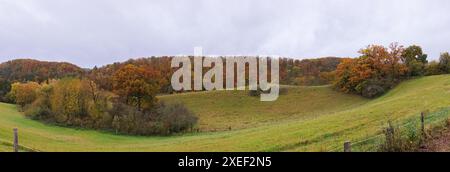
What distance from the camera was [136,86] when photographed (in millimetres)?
64625

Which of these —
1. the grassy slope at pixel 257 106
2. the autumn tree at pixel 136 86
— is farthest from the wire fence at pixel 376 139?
the autumn tree at pixel 136 86

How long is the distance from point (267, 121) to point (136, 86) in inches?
727

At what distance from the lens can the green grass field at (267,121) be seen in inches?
1194

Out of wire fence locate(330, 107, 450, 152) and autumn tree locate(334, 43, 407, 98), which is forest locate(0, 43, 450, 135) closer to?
autumn tree locate(334, 43, 407, 98)

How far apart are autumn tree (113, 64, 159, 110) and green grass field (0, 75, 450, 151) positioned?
334 inches

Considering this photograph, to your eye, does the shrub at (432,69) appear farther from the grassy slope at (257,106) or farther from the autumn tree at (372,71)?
the grassy slope at (257,106)

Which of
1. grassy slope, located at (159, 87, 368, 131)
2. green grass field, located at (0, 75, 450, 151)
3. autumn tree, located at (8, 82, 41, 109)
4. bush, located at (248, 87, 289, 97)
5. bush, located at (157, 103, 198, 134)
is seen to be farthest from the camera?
bush, located at (248, 87, 289, 97)

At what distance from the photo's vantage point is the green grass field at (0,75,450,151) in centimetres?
3033

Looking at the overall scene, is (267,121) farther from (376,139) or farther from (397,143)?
(397,143)

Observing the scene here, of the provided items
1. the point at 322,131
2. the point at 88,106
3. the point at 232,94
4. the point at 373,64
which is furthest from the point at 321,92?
the point at 322,131

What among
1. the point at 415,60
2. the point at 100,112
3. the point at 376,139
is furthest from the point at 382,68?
the point at 376,139

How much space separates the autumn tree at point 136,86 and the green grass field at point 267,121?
27.8 feet

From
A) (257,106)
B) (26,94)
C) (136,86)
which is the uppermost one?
(136,86)

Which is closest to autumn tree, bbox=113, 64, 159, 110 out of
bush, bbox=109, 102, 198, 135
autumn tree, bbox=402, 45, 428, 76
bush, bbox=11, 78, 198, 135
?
bush, bbox=11, 78, 198, 135
